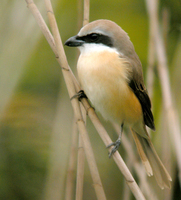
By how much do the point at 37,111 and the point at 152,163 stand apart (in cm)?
97

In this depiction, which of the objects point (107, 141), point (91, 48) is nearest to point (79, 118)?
point (107, 141)

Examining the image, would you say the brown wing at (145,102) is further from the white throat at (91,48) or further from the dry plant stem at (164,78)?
the white throat at (91,48)

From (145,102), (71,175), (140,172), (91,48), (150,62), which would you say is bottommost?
(140,172)

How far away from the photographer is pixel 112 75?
174cm

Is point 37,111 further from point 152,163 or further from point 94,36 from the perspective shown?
point 152,163

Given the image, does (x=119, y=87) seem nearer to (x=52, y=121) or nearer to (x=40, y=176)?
(x=52, y=121)

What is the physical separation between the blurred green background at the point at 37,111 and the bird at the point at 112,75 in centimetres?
34

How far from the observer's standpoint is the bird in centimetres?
172

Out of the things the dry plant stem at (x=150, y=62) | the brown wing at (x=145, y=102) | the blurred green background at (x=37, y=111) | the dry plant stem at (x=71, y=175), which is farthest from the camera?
the dry plant stem at (x=150, y=62)

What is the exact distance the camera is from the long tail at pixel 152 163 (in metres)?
1.86

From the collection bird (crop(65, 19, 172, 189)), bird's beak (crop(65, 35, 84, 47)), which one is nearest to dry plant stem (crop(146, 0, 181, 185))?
bird (crop(65, 19, 172, 189))

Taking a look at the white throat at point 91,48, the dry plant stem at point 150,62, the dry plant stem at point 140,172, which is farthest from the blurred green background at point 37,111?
the white throat at point 91,48

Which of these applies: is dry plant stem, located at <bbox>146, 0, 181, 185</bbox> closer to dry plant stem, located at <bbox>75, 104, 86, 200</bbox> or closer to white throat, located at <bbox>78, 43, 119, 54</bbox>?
white throat, located at <bbox>78, 43, 119, 54</bbox>

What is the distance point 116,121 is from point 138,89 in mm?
286
